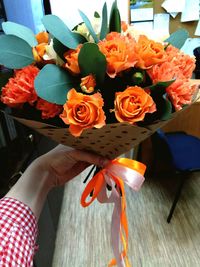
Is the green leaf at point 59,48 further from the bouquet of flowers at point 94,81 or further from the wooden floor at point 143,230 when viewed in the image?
the wooden floor at point 143,230

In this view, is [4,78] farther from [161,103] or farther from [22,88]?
[161,103]

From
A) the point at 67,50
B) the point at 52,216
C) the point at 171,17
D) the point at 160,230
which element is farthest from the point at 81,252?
the point at 171,17

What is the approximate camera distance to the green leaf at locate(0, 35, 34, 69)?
0.62 metres

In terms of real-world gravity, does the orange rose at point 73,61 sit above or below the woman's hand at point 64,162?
above

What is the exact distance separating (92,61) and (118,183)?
412 millimetres

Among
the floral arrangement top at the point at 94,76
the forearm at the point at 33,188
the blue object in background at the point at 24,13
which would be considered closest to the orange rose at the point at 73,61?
the floral arrangement top at the point at 94,76

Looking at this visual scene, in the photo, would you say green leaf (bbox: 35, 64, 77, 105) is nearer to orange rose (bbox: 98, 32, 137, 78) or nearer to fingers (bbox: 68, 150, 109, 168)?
orange rose (bbox: 98, 32, 137, 78)

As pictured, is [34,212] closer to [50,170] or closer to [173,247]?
[50,170]

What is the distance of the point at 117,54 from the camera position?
1.85 ft

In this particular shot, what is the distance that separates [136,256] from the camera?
1.69 meters

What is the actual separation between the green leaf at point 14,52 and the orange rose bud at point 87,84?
0.54ft

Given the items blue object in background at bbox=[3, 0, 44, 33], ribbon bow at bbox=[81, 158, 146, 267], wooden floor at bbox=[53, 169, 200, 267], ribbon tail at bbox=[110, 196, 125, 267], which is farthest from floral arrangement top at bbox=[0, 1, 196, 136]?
wooden floor at bbox=[53, 169, 200, 267]

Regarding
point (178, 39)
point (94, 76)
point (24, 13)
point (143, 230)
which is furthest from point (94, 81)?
point (143, 230)

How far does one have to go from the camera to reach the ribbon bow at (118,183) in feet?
2.47
